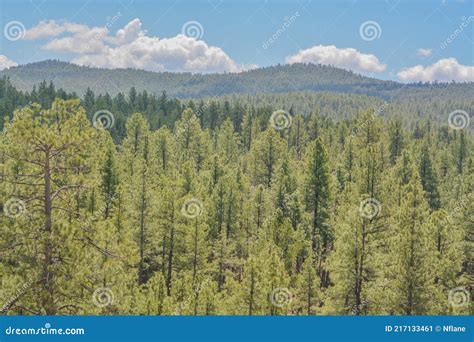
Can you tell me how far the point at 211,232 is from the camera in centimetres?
3978

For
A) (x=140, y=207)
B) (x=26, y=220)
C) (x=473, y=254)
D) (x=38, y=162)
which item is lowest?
(x=473, y=254)

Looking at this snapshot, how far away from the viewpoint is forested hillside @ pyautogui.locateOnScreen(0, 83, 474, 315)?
1388 cm

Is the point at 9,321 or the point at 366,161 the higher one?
the point at 366,161

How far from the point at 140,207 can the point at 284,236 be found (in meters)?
11.2

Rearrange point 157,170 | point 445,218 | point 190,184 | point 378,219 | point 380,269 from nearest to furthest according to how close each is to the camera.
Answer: point 380,269, point 378,219, point 445,218, point 190,184, point 157,170

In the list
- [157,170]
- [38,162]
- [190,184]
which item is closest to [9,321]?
[38,162]

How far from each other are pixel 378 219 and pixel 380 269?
4.05 meters

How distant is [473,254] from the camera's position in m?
33.2

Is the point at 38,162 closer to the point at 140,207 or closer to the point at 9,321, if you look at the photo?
the point at 9,321

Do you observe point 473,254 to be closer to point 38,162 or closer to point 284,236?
point 284,236

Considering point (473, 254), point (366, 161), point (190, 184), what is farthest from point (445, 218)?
point (190, 184)

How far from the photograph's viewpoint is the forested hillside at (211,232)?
45.5ft

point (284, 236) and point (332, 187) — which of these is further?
point (332, 187)

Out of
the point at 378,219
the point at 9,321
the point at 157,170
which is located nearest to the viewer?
the point at 9,321
